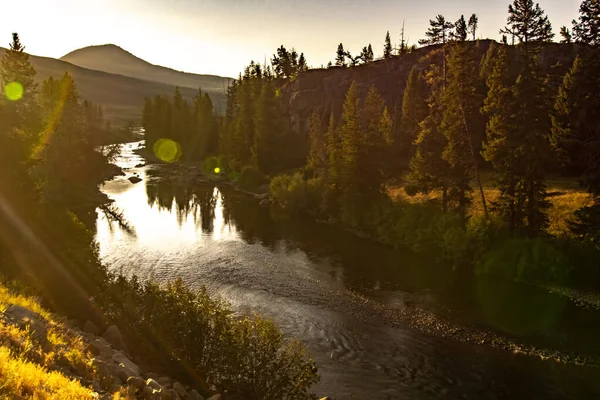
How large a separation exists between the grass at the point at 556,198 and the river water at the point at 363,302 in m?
7.34

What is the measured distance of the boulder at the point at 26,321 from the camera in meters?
11.3

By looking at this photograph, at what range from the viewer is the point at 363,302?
2781cm

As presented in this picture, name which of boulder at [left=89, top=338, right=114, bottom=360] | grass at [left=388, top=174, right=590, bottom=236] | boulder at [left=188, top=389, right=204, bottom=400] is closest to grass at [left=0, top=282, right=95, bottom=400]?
boulder at [left=89, top=338, right=114, bottom=360]

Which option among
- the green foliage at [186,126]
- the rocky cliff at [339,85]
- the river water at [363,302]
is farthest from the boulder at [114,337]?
the green foliage at [186,126]

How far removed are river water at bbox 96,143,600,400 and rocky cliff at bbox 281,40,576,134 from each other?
48.8 meters

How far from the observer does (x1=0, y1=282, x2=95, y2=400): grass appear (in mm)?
7879

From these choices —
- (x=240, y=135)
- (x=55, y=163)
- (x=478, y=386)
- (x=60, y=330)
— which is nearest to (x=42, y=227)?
(x=60, y=330)

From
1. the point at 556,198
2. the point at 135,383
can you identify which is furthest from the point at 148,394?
the point at 556,198

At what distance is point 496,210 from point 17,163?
1397 inches

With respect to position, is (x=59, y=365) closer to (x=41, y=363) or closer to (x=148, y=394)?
(x=41, y=363)

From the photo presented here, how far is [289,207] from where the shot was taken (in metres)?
54.6

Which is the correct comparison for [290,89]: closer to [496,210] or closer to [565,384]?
[496,210]

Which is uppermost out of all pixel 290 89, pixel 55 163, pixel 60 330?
pixel 290 89

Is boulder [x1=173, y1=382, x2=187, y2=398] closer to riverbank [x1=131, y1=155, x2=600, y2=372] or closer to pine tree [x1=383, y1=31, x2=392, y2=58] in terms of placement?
riverbank [x1=131, y1=155, x2=600, y2=372]
